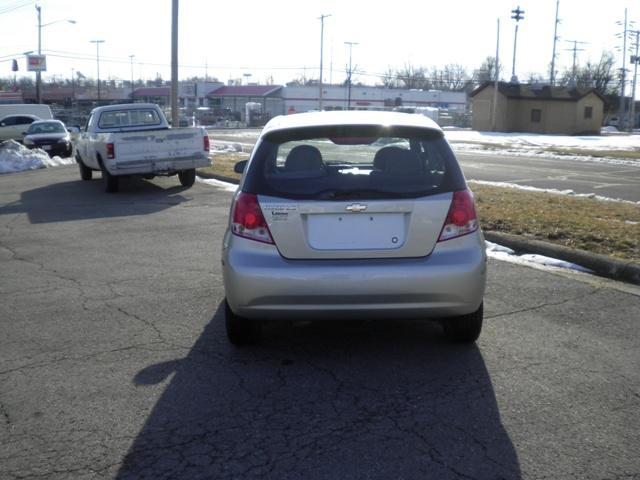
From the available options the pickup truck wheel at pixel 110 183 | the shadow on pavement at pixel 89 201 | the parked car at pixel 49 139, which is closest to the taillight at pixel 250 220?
the shadow on pavement at pixel 89 201

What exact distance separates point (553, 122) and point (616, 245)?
55.8 metres

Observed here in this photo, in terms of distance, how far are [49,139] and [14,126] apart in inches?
271

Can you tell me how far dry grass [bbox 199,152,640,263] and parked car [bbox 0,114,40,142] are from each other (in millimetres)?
25168

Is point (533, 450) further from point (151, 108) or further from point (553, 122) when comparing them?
point (553, 122)

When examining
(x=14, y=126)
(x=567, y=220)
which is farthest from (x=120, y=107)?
(x=14, y=126)

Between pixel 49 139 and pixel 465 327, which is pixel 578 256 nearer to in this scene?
pixel 465 327

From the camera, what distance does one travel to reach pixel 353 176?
195 inches

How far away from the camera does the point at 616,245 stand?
7.99 meters

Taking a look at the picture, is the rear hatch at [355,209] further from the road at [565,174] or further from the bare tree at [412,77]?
the bare tree at [412,77]

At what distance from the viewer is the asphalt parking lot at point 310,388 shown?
3518 millimetres

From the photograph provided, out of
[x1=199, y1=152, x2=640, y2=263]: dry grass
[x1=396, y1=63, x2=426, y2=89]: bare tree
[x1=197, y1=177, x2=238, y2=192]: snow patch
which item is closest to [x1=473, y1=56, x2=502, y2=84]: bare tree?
[x1=396, y1=63, x2=426, y2=89]: bare tree

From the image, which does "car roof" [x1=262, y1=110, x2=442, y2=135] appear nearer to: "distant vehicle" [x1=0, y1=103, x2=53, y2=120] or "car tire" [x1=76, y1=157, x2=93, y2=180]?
"car tire" [x1=76, y1=157, x2=93, y2=180]

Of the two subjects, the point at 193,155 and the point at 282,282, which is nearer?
the point at 282,282

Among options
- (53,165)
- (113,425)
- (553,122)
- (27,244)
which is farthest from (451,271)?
(553,122)
